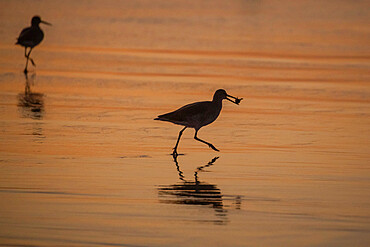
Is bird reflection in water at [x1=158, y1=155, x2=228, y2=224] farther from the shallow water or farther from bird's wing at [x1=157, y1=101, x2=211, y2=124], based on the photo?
bird's wing at [x1=157, y1=101, x2=211, y2=124]

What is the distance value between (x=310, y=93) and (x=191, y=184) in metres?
8.46

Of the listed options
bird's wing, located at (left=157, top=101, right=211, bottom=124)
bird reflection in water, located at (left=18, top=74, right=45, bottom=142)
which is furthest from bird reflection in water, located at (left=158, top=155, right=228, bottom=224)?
bird reflection in water, located at (left=18, top=74, right=45, bottom=142)

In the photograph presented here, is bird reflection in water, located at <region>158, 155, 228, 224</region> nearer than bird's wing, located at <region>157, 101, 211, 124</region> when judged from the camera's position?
Yes

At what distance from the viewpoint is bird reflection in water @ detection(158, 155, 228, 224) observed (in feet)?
30.4

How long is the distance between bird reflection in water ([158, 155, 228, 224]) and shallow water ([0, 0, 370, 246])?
2 cm

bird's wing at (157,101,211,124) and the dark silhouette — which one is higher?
the dark silhouette

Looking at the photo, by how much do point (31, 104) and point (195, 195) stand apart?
7283 millimetres

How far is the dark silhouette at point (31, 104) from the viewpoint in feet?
50.4

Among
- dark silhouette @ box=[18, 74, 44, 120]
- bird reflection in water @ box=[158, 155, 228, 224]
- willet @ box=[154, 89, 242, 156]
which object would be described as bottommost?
bird reflection in water @ box=[158, 155, 228, 224]

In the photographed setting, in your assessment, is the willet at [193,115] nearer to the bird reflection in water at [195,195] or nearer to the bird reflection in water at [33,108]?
the bird reflection in water at [33,108]

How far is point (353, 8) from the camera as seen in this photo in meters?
41.9

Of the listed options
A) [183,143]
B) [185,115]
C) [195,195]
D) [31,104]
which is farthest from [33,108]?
[195,195]

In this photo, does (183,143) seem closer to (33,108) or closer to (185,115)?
(185,115)

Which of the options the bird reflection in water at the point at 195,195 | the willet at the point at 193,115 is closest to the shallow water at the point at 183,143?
the bird reflection in water at the point at 195,195
